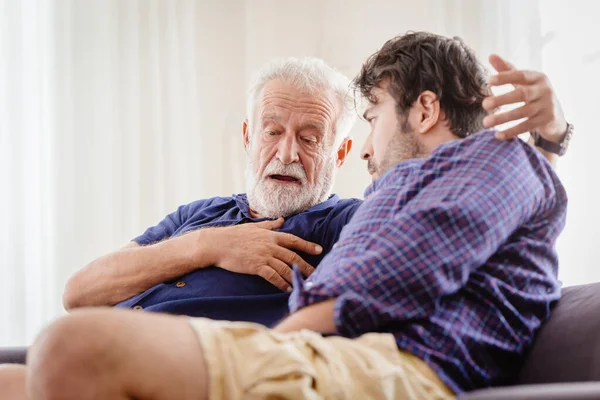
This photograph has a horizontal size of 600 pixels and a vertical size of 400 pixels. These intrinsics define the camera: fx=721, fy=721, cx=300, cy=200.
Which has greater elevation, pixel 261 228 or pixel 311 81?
pixel 311 81

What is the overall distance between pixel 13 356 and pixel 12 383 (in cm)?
25

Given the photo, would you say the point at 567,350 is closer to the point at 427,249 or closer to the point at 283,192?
the point at 427,249

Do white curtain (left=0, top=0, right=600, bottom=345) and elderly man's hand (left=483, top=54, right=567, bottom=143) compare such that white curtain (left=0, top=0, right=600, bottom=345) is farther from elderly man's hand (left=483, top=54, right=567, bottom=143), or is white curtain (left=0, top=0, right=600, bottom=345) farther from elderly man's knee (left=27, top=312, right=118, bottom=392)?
elderly man's knee (left=27, top=312, right=118, bottom=392)

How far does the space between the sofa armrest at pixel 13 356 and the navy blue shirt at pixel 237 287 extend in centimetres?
30

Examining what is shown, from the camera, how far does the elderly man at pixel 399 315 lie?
3.16ft

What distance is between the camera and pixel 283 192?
2027 millimetres

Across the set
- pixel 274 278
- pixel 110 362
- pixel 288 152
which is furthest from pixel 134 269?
pixel 110 362

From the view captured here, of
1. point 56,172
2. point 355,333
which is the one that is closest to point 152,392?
point 355,333

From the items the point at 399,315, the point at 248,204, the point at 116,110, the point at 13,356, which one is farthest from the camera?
the point at 116,110

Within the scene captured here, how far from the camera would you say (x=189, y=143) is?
124 inches

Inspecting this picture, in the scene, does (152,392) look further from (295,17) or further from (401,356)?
(295,17)

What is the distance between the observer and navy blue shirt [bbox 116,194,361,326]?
1764 millimetres

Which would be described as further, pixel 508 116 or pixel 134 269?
pixel 134 269

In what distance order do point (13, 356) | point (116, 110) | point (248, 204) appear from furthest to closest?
point (116, 110) → point (248, 204) → point (13, 356)
